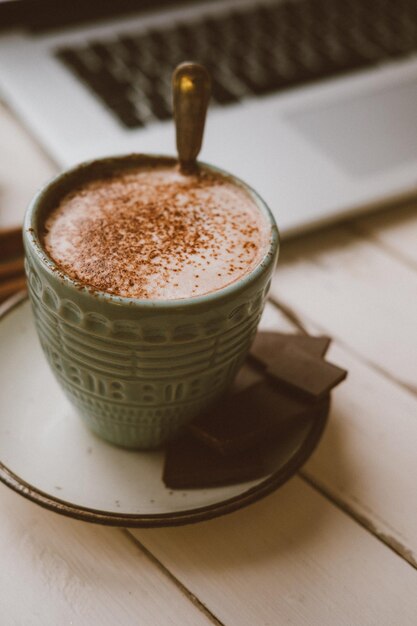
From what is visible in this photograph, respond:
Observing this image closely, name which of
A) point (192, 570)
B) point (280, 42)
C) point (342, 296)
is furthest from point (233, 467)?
point (280, 42)

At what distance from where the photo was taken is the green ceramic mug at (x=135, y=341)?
50 cm

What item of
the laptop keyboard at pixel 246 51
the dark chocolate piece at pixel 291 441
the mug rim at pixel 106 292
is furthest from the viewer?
the laptop keyboard at pixel 246 51

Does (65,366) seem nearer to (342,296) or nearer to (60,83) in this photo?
(342,296)

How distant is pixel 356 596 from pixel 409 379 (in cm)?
27

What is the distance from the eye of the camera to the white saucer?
1.81ft

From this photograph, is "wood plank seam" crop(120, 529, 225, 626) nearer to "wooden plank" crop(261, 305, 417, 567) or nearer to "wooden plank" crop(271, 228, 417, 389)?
"wooden plank" crop(261, 305, 417, 567)

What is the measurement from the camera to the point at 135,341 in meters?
0.51

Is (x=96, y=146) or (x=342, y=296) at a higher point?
(x=96, y=146)

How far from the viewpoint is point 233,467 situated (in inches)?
23.1

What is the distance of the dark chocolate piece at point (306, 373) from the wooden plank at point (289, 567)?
Answer: 0.33 feet

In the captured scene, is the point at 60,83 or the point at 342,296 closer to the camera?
the point at 342,296

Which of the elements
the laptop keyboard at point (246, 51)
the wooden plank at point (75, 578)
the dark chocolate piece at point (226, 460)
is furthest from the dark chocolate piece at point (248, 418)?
the laptop keyboard at point (246, 51)

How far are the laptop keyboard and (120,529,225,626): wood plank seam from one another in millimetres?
606

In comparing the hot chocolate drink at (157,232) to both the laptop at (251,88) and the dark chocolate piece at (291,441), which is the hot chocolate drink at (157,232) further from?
the laptop at (251,88)
